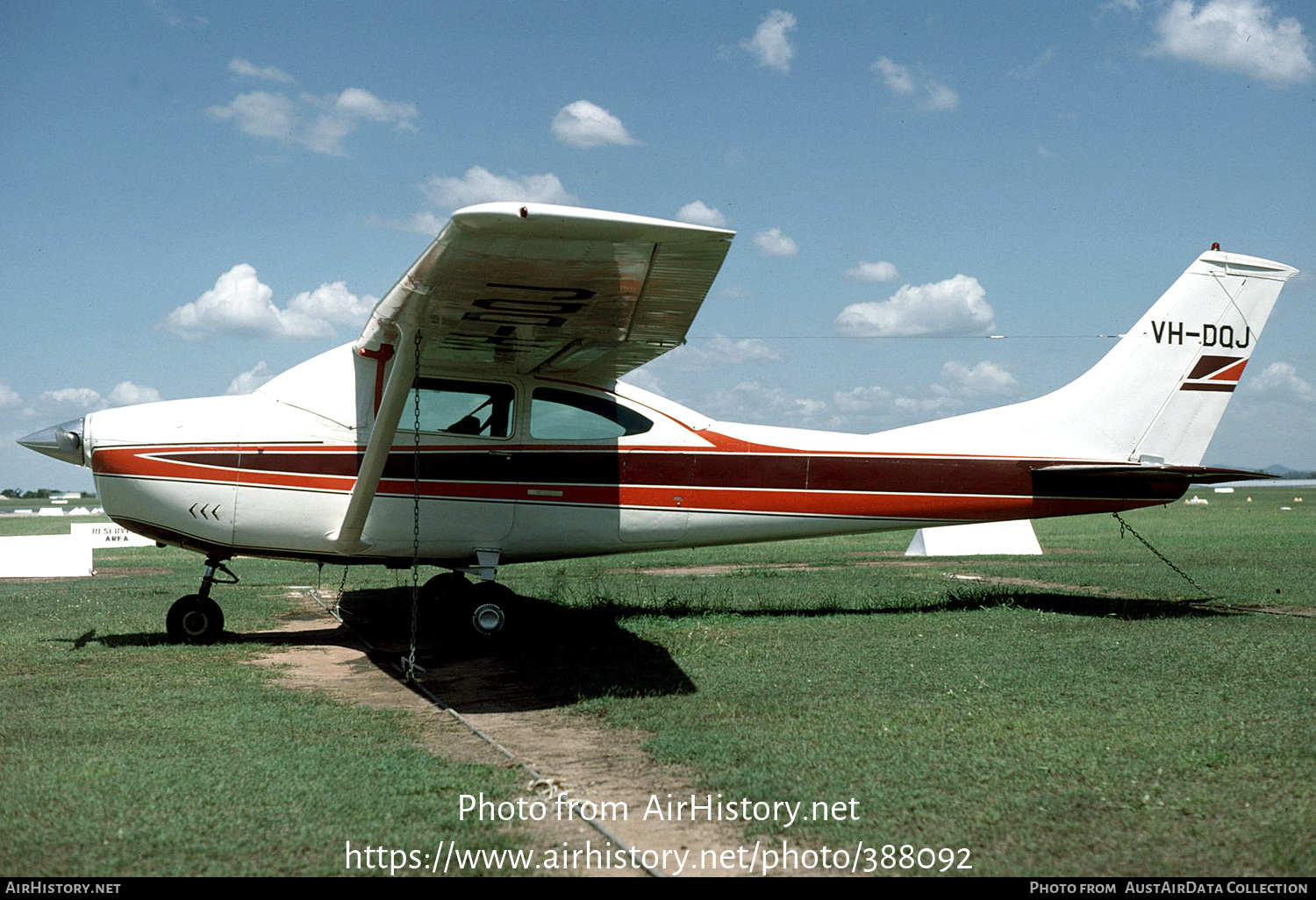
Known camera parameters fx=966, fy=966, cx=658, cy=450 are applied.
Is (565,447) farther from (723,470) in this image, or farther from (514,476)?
(723,470)

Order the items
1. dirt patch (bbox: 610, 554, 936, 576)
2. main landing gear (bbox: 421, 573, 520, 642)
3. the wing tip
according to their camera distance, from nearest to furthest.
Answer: the wing tip < main landing gear (bbox: 421, 573, 520, 642) < dirt patch (bbox: 610, 554, 936, 576)

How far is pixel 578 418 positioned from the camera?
9531 millimetres

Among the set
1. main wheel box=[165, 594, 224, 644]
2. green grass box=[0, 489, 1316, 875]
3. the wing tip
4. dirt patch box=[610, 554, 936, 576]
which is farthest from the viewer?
dirt patch box=[610, 554, 936, 576]

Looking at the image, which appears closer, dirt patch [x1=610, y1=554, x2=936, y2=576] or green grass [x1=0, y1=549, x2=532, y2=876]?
green grass [x1=0, y1=549, x2=532, y2=876]

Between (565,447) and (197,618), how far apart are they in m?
3.80

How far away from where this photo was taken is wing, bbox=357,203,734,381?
18.3 ft

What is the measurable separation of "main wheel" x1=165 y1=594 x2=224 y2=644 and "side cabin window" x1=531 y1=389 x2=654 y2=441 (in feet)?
11.4

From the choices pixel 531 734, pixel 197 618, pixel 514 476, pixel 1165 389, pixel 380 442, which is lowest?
pixel 531 734

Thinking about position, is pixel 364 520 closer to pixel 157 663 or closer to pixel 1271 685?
pixel 157 663

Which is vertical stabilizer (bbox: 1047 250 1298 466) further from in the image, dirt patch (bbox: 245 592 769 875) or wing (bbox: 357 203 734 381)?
dirt patch (bbox: 245 592 769 875)

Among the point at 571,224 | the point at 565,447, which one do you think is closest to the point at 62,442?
the point at 565,447

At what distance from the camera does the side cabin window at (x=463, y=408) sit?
9.11 metres

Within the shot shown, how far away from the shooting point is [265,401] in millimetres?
9031

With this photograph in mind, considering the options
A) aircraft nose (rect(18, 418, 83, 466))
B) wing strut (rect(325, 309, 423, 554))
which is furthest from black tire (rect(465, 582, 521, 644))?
aircraft nose (rect(18, 418, 83, 466))
